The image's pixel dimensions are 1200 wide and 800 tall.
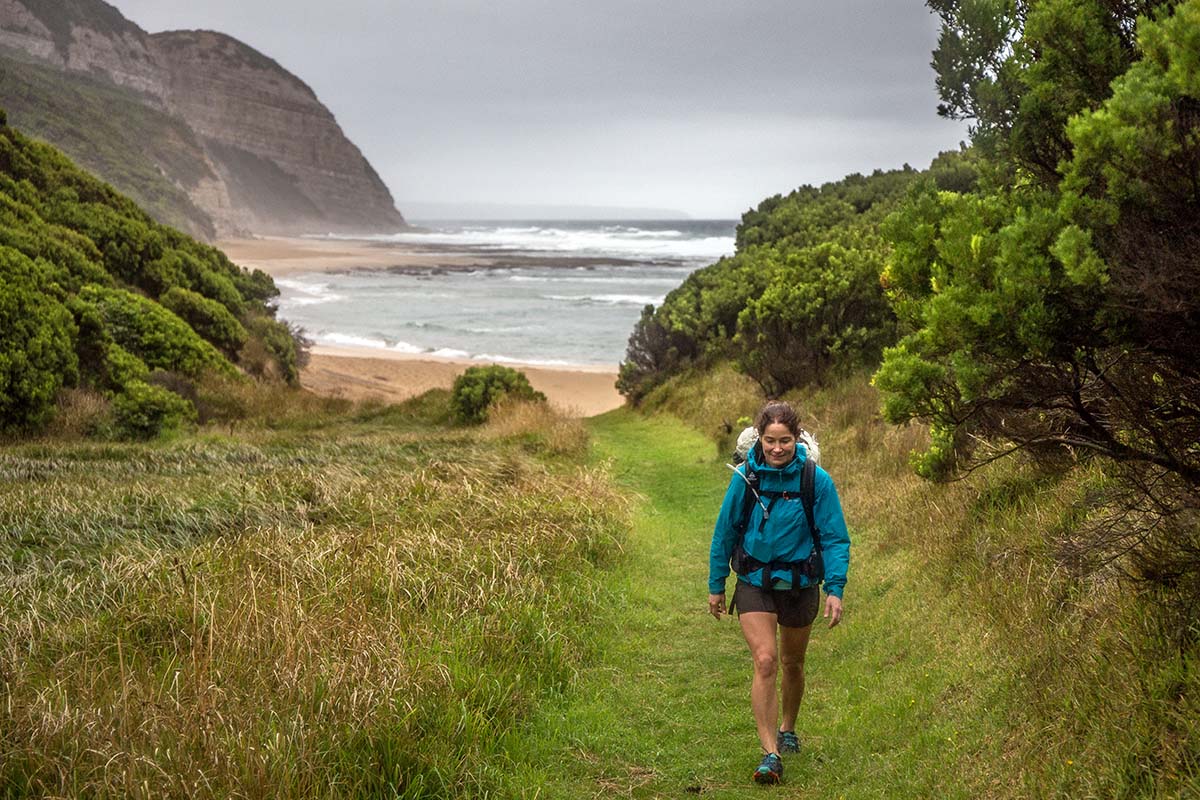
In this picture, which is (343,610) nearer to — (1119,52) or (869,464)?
(1119,52)

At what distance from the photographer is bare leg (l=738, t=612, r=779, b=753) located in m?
4.88

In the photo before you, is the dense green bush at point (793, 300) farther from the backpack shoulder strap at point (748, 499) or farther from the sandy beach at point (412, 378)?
the backpack shoulder strap at point (748, 499)

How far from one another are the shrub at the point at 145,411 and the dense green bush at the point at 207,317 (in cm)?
590

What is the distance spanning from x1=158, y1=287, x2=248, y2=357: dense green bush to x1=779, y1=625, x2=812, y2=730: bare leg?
1946cm

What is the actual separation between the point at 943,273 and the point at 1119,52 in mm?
1332

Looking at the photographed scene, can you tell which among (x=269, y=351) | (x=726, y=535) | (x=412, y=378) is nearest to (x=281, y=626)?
(x=726, y=535)

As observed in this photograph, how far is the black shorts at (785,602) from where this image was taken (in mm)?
4953

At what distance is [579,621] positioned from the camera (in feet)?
24.2

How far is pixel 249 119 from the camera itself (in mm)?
155875

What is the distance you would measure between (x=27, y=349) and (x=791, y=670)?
43.4 ft

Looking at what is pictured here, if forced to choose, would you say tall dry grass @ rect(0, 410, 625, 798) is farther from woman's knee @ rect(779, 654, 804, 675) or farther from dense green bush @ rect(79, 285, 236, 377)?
dense green bush @ rect(79, 285, 236, 377)

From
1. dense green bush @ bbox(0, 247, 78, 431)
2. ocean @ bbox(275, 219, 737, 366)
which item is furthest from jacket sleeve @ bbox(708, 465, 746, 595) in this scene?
ocean @ bbox(275, 219, 737, 366)

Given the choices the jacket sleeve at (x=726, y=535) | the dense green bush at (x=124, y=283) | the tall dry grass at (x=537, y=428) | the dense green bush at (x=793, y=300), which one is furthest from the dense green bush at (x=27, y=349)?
the jacket sleeve at (x=726, y=535)

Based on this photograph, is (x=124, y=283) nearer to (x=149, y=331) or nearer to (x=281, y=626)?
(x=149, y=331)
